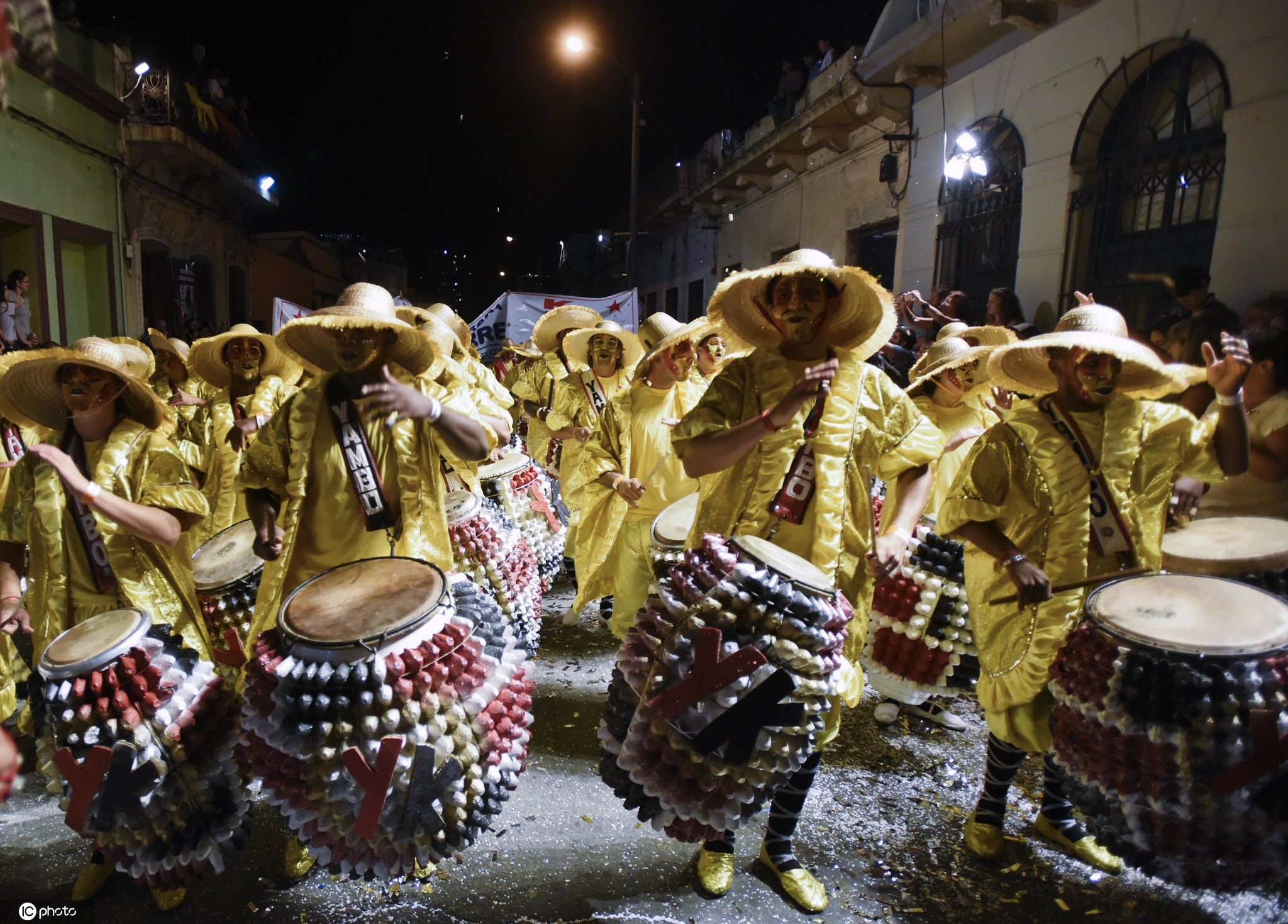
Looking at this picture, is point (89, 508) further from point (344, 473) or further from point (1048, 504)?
point (1048, 504)

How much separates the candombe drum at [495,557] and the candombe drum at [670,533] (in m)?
0.86

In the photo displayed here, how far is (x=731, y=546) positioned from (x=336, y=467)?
1.42 m

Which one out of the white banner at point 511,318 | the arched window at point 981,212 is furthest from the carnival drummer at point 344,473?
the arched window at point 981,212

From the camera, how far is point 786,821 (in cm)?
286

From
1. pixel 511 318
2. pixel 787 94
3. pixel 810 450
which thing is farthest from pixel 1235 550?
pixel 787 94

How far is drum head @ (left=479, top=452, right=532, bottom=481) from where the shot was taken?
5098mm

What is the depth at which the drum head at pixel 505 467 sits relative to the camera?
5098mm

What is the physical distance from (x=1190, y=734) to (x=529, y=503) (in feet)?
13.8

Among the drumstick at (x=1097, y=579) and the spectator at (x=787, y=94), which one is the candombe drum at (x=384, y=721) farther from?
the spectator at (x=787, y=94)

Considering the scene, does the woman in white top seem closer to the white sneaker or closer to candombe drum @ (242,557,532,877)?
the white sneaker

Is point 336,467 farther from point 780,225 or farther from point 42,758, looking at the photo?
point 780,225

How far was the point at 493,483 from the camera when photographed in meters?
5.23

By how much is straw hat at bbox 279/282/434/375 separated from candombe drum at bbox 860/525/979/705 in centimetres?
237

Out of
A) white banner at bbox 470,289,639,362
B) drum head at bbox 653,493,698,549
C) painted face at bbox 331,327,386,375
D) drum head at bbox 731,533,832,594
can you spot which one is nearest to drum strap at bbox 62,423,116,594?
painted face at bbox 331,327,386,375
